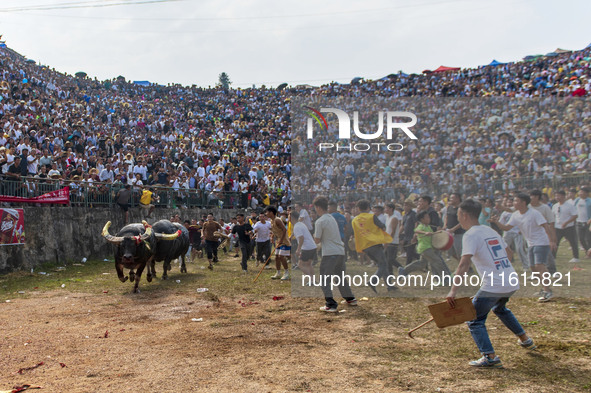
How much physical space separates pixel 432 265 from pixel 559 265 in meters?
2.25

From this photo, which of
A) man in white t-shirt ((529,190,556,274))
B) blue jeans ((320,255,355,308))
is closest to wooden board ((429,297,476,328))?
blue jeans ((320,255,355,308))

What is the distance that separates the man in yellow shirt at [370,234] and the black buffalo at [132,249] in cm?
536

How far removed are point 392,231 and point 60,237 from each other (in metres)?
11.6

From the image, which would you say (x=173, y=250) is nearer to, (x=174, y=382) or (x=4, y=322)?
(x=4, y=322)

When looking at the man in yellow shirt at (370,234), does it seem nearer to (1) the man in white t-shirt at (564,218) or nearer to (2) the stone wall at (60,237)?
(1) the man in white t-shirt at (564,218)

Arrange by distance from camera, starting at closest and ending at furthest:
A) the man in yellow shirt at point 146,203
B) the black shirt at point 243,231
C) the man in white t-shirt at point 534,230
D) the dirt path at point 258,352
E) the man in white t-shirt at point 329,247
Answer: the dirt path at point 258,352
the man in white t-shirt at point 534,230
the man in white t-shirt at point 329,247
the black shirt at point 243,231
the man in yellow shirt at point 146,203

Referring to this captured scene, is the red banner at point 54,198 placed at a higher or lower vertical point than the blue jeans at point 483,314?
higher

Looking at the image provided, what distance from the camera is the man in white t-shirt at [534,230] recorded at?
8.51m

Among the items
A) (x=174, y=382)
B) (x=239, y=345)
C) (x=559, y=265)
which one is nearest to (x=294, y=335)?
(x=239, y=345)

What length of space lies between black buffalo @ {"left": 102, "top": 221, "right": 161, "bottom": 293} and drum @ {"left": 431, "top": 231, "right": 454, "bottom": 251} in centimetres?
681

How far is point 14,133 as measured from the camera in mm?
18062

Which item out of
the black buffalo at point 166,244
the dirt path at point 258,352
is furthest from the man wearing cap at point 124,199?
the dirt path at point 258,352

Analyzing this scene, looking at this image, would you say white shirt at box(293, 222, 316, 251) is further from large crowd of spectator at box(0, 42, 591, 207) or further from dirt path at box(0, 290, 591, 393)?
dirt path at box(0, 290, 591, 393)

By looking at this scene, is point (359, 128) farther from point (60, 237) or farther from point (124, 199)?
point (124, 199)
